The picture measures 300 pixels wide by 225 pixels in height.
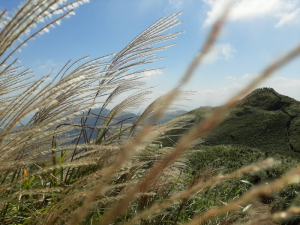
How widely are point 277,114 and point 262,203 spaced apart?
1518cm

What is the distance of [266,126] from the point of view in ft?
55.8

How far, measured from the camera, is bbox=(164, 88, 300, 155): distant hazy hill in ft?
49.3

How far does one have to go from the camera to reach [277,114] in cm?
1822

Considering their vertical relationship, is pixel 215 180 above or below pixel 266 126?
above

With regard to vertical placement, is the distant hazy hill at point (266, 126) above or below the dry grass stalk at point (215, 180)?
below

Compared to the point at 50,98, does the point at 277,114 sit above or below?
below

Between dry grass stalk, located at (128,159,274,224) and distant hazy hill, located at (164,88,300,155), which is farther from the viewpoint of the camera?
distant hazy hill, located at (164,88,300,155)

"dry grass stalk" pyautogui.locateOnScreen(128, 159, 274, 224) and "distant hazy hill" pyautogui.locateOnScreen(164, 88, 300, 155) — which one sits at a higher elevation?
"dry grass stalk" pyautogui.locateOnScreen(128, 159, 274, 224)

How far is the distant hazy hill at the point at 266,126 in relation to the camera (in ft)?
49.3

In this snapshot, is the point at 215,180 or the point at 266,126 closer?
the point at 215,180

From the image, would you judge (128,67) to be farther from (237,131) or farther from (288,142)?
(237,131)

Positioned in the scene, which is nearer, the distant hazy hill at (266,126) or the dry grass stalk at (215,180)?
the dry grass stalk at (215,180)

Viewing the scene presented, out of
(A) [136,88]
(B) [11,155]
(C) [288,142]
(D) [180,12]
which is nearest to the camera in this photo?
(B) [11,155]

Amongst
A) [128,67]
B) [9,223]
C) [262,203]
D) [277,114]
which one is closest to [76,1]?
[128,67]
